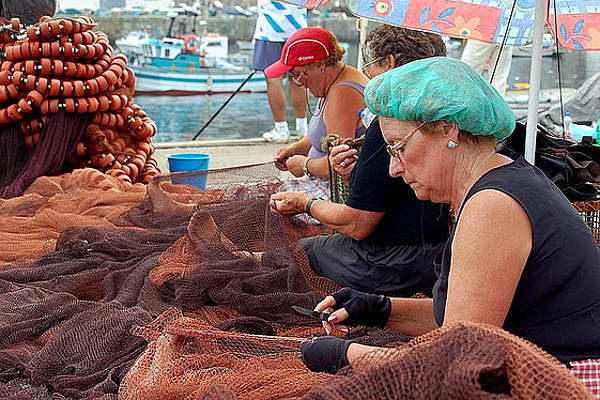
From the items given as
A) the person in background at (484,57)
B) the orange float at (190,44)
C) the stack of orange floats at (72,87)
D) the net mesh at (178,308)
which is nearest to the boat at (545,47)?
the person in background at (484,57)

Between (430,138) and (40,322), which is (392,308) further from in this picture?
(40,322)

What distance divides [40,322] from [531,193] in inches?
75.5

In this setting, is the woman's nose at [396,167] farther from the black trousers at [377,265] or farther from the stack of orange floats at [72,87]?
the stack of orange floats at [72,87]

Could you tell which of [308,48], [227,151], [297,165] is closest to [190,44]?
[227,151]

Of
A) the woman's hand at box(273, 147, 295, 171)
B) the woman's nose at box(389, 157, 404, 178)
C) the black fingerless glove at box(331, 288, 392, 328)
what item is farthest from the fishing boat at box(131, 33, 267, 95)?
the woman's nose at box(389, 157, 404, 178)

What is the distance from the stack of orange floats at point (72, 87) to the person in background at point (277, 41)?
2.83 metres

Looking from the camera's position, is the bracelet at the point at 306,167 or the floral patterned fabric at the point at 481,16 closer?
the floral patterned fabric at the point at 481,16

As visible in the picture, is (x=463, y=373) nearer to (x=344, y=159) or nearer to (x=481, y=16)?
(x=344, y=159)

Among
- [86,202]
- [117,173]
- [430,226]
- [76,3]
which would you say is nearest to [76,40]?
[117,173]

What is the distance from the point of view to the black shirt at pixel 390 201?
10.3 feet

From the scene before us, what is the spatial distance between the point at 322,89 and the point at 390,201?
1598 mm

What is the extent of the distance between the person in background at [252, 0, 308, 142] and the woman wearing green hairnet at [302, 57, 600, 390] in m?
6.38

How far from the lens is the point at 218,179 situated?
444cm

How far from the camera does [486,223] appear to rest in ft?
6.48
